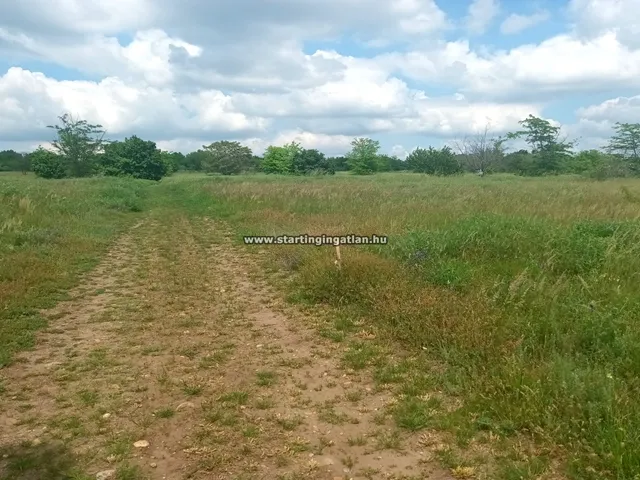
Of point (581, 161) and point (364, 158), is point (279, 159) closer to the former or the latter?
point (364, 158)

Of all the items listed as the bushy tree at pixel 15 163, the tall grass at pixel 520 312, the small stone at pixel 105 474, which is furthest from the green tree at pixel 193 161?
the small stone at pixel 105 474

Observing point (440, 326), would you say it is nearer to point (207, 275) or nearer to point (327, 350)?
point (327, 350)

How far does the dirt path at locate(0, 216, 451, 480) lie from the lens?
326 cm

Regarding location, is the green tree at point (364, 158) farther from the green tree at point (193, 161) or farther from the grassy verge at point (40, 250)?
A: the grassy verge at point (40, 250)

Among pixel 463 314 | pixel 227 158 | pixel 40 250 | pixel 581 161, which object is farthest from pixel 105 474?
pixel 227 158

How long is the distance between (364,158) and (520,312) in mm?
70973

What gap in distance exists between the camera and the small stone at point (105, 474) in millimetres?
3107

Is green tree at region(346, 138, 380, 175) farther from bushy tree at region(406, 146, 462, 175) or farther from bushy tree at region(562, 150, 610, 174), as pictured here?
bushy tree at region(562, 150, 610, 174)

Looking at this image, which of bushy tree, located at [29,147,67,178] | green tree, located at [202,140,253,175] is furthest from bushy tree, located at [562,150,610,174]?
bushy tree, located at [29,147,67,178]

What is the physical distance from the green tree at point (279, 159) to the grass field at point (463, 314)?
219 ft

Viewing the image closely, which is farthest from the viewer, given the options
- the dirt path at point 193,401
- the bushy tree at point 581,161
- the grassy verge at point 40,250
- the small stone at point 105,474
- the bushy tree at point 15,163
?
the bushy tree at point 15,163

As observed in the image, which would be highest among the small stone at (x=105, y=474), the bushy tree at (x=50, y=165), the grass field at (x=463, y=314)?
the bushy tree at (x=50, y=165)

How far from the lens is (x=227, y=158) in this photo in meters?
82.1

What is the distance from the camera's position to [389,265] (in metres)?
7.03
